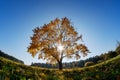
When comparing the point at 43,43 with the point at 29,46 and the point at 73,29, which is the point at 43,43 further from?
the point at 73,29

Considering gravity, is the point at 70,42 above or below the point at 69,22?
below

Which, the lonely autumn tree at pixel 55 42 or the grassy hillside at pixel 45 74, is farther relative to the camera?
the lonely autumn tree at pixel 55 42

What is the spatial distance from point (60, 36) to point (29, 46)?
5811mm

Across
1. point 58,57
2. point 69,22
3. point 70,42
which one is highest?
point 69,22

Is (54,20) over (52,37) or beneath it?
over

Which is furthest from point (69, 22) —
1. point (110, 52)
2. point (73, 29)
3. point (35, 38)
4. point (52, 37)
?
point (110, 52)

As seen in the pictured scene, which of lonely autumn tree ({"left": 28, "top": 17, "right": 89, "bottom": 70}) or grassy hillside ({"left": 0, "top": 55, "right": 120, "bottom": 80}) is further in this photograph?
lonely autumn tree ({"left": 28, "top": 17, "right": 89, "bottom": 70})

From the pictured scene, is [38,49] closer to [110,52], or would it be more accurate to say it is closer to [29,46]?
[29,46]

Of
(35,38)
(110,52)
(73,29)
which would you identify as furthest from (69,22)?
(110,52)

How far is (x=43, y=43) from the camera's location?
43.0 meters

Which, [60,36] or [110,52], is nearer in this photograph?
[60,36]

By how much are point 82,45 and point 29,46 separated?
9.50 metres

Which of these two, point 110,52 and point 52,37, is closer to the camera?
point 52,37

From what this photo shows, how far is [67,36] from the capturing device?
44344mm
